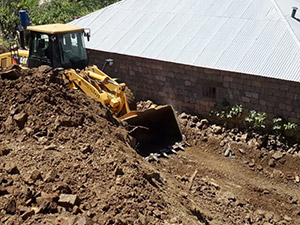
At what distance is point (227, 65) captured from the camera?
12.5 metres

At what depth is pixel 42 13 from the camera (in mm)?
23672

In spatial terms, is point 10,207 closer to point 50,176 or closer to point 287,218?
point 50,176

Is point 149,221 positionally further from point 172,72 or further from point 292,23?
point 292,23

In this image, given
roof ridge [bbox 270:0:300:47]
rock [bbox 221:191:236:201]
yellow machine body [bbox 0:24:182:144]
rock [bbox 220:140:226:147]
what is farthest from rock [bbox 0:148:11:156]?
roof ridge [bbox 270:0:300:47]

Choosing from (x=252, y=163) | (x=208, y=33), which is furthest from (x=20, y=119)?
(x=208, y=33)

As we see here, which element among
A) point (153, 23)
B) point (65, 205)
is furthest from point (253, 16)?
point (65, 205)

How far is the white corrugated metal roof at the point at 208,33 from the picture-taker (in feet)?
40.2

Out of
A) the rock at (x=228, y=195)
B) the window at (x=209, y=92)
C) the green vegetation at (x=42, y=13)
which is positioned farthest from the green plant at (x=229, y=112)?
the green vegetation at (x=42, y=13)

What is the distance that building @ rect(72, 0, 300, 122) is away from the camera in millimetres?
11883

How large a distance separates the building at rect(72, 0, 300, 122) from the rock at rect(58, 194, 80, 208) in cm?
702

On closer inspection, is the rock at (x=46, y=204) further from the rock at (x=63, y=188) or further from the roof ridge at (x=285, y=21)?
the roof ridge at (x=285, y=21)

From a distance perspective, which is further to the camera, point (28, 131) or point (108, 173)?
point (28, 131)

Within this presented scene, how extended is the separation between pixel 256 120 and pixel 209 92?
1767 mm

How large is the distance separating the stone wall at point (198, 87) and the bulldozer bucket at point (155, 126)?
1.66 m
